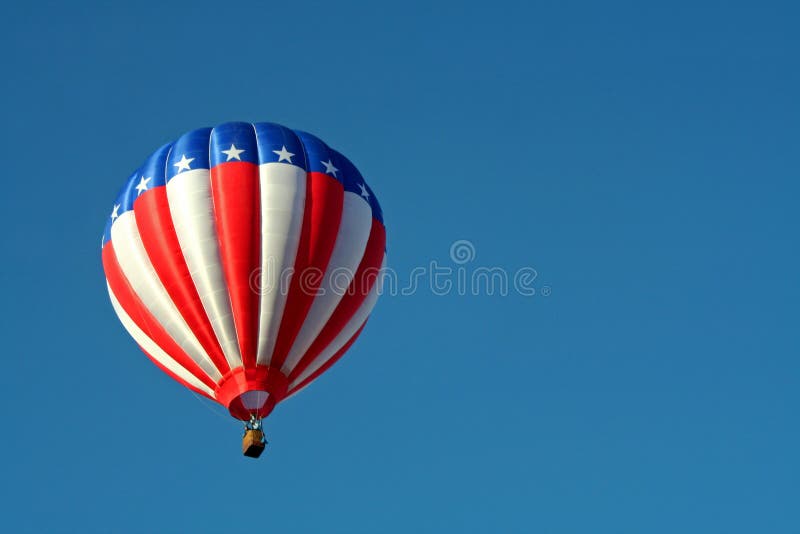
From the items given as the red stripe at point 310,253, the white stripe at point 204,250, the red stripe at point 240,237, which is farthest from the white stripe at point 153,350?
the red stripe at point 310,253

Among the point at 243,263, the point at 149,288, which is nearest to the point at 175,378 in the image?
the point at 149,288

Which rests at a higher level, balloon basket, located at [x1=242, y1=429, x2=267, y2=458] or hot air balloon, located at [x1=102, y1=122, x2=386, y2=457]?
hot air balloon, located at [x1=102, y1=122, x2=386, y2=457]

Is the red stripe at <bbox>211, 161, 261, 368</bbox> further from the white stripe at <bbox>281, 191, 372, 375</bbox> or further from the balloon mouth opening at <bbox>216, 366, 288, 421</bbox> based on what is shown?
the white stripe at <bbox>281, 191, 372, 375</bbox>

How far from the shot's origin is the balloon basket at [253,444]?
83.9 ft

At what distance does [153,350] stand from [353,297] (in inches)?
149

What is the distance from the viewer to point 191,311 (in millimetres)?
25641

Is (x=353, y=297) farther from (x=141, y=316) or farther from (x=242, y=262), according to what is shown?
(x=141, y=316)

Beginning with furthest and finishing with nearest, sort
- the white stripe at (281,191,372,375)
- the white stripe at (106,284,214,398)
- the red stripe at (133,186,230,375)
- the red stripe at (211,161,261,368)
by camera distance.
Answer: the white stripe at (106,284,214,398)
the white stripe at (281,191,372,375)
the red stripe at (133,186,230,375)
the red stripe at (211,161,261,368)

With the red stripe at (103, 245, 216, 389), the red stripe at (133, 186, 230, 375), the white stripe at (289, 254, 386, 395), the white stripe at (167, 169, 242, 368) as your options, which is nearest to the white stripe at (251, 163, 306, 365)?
the white stripe at (167, 169, 242, 368)

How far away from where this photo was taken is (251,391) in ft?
83.9

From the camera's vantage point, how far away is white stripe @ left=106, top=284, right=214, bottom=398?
26.3 m

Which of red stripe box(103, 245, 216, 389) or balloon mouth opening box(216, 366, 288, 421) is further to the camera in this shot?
red stripe box(103, 245, 216, 389)

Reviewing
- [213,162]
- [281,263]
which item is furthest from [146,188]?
[281,263]

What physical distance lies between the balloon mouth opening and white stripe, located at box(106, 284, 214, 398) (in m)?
0.57
